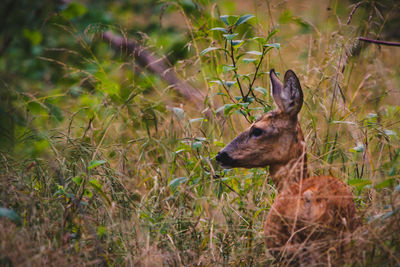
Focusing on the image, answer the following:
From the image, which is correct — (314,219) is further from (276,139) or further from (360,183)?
(276,139)

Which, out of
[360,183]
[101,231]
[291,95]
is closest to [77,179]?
[101,231]

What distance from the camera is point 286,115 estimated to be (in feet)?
9.30

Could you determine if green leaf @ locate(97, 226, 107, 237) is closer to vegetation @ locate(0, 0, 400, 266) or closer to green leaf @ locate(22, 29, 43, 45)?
vegetation @ locate(0, 0, 400, 266)

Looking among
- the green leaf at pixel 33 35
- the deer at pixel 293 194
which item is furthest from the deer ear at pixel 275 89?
the green leaf at pixel 33 35

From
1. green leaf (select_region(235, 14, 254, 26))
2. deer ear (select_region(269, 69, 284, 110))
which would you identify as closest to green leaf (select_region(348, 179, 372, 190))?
deer ear (select_region(269, 69, 284, 110))

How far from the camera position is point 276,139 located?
2809mm

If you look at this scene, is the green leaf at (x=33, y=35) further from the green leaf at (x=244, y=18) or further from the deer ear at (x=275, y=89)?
the deer ear at (x=275, y=89)

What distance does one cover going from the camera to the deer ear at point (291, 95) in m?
2.78

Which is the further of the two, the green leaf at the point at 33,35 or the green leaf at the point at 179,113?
the green leaf at the point at 33,35

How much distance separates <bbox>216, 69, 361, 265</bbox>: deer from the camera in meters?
2.39

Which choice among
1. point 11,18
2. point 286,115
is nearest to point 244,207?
point 286,115

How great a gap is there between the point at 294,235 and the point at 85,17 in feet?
10.6

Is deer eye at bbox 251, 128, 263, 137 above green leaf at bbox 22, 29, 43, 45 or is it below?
below

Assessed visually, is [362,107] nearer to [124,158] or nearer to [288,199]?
[288,199]
